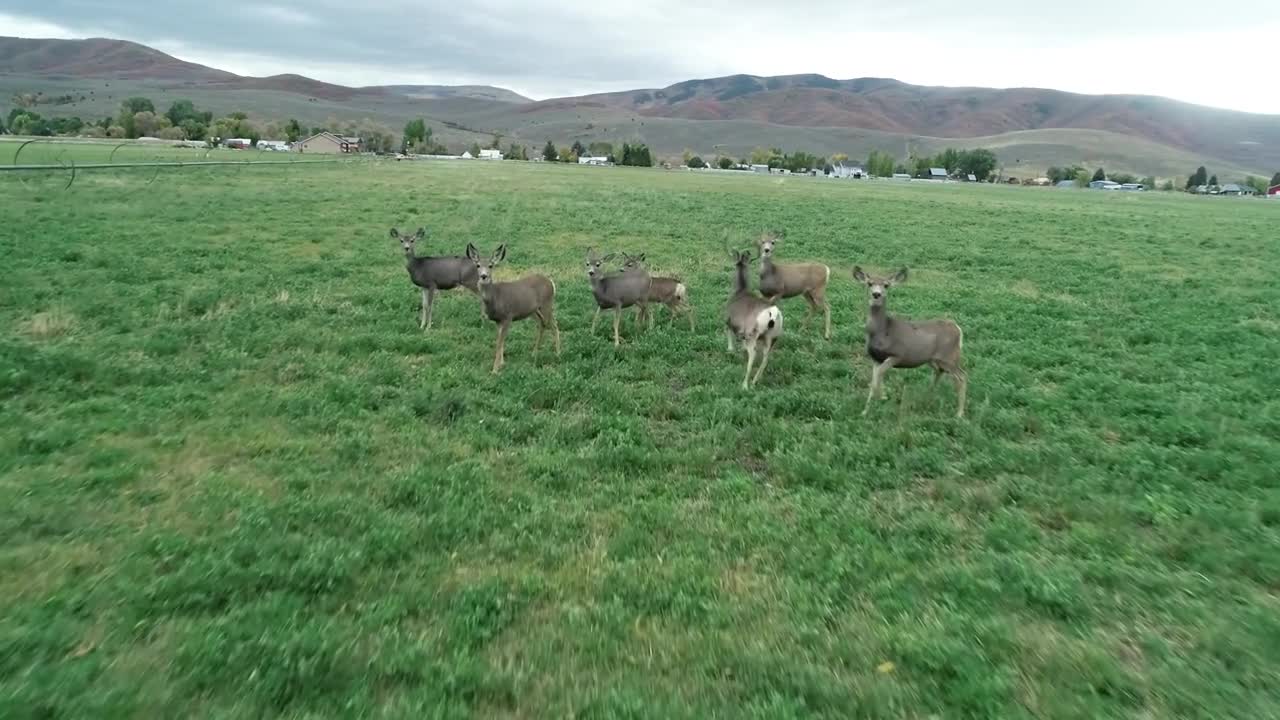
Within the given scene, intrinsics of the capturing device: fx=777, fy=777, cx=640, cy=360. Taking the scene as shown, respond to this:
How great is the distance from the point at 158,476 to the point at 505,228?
20.9 meters

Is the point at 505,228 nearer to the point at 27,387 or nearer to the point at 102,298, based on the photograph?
the point at 102,298

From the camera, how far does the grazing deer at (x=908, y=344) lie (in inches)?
384

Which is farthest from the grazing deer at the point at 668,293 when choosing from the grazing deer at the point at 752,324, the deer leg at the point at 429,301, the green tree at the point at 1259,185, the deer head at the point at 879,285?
the green tree at the point at 1259,185

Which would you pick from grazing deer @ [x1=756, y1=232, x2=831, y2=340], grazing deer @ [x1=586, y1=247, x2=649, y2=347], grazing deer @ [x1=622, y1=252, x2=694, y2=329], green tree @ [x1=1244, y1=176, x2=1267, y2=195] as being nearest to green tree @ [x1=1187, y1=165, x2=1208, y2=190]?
green tree @ [x1=1244, y1=176, x2=1267, y2=195]

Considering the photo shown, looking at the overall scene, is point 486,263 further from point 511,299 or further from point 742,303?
point 742,303

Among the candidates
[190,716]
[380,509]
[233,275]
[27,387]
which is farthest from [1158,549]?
[233,275]

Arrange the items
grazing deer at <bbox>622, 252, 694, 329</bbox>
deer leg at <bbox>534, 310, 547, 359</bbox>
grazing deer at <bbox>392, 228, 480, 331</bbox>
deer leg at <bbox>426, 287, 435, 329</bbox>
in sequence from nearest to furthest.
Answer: deer leg at <bbox>534, 310, 547, 359</bbox> < deer leg at <bbox>426, 287, 435, 329</bbox> < grazing deer at <bbox>622, 252, 694, 329</bbox> < grazing deer at <bbox>392, 228, 480, 331</bbox>

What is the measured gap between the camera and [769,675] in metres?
4.56

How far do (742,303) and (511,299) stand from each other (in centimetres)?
347

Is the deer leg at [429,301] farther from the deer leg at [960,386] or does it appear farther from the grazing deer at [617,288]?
the deer leg at [960,386]

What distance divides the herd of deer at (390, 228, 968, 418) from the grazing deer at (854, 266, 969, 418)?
1cm

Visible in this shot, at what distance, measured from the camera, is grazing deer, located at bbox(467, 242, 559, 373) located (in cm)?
1160

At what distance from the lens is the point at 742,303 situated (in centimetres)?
1160

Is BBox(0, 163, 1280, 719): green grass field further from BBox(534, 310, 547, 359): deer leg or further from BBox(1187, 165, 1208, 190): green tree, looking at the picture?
BBox(1187, 165, 1208, 190): green tree
